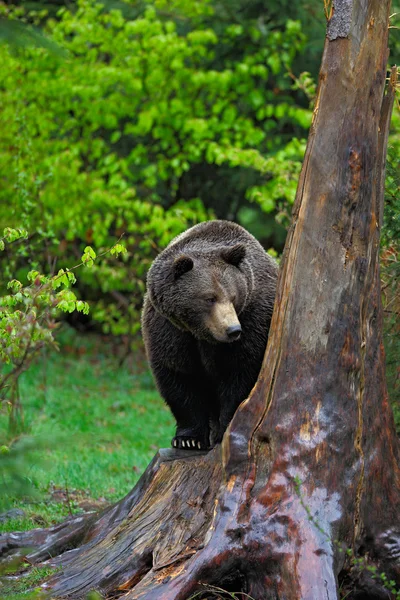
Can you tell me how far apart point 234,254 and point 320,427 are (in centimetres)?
148

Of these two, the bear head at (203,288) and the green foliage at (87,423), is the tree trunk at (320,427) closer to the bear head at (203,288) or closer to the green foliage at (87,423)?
the bear head at (203,288)

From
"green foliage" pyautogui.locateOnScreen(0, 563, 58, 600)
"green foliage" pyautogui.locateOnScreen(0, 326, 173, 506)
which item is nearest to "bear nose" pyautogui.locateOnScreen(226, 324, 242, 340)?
"green foliage" pyautogui.locateOnScreen(0, 326, 173, 506)

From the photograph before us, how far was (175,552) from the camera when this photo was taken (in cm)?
463

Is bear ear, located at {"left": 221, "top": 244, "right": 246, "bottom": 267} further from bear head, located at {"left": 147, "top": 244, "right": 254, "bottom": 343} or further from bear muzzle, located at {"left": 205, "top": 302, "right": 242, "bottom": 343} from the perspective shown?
bear muzzle, located at {"left": 205, "top": 302, "right": 242, "bottom": 343}

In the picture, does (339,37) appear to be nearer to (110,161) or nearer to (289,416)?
(289,416)

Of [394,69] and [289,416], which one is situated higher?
[394,69]

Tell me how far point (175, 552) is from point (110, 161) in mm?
9174

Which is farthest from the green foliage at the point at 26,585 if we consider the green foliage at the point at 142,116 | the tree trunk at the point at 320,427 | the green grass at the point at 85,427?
the green foliage at the point at 142,116

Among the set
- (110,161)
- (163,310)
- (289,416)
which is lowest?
(289,416)

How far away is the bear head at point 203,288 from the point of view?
5.45 m

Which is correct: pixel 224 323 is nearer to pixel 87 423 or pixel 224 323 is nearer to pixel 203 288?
pixel 203 288

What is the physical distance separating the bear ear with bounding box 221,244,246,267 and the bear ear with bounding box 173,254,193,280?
252 mm

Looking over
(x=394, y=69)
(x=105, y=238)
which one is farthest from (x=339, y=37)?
(x=105, y=238)

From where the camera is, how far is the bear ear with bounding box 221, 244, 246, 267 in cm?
561
